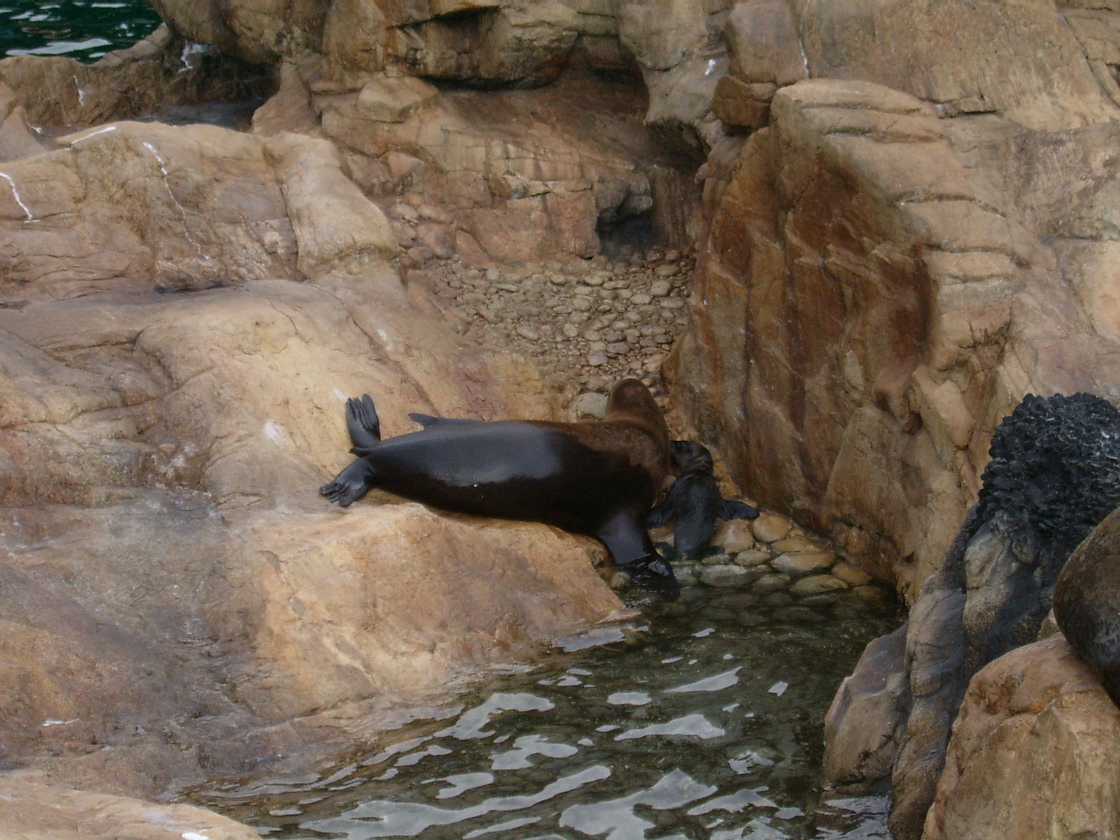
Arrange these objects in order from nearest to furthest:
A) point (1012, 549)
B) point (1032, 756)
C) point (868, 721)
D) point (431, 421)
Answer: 1. point (1032, 756)
2. point (1012, 549)
3. point (868, 721)
4. point (431, 421)

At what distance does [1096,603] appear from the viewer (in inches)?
123

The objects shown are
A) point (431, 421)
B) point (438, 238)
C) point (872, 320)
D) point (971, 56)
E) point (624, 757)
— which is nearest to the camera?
point (624, 757)

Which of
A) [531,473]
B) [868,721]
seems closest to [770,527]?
[531,473]

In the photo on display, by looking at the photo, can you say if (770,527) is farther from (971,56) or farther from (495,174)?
(495,174)

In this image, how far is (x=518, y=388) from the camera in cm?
823

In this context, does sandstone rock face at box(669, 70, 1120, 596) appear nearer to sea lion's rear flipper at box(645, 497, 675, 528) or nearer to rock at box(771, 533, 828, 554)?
rock at box(771, 533, 828, 554)

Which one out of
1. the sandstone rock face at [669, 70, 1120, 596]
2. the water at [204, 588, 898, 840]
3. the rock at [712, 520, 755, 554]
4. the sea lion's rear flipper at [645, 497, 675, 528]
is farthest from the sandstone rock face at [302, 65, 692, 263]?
the water at [204, 588, 898, 840]

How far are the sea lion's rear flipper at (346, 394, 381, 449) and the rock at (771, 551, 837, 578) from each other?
7.72 feet

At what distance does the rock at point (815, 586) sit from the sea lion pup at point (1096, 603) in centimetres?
326

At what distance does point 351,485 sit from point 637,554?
1.70 metres

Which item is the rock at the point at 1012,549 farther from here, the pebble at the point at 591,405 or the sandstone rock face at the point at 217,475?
the pebble at the point at 591,405

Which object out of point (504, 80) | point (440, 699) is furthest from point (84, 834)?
point (504, 80)

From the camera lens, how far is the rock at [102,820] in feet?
10.6

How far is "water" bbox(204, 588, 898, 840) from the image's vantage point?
422cm
